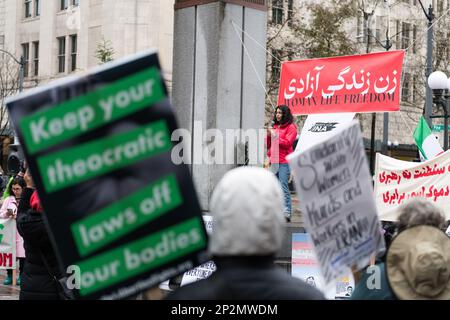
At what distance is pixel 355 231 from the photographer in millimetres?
4375

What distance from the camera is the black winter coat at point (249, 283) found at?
2971 mm

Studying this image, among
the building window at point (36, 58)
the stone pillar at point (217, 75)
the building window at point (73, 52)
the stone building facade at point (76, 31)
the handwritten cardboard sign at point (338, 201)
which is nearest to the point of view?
the handwritten cardboard sign at point (338, 201)

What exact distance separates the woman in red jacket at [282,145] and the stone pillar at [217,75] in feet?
0.82

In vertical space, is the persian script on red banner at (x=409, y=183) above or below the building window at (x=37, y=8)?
below

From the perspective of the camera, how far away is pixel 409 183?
12.6m

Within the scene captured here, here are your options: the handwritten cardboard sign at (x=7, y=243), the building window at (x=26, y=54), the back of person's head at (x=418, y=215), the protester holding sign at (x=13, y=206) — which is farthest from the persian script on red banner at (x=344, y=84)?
the building window at (x=26, y=54)

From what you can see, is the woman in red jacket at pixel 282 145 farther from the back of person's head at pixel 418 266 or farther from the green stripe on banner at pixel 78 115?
the green stripe on banner at pixel 78 115

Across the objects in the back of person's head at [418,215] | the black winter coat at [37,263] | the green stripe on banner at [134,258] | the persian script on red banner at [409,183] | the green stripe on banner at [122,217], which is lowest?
the persian script on red banner at [409,183]

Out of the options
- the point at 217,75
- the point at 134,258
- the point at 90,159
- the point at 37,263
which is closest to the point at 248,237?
the point at 134,258

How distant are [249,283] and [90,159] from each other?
0.92 meters

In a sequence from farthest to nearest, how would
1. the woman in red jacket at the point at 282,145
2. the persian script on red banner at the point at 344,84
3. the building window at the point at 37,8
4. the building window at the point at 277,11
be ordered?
the building window at the point at 37,8
the building window at the point at 277,11
the persian script on red banner at the point at 344,84
the woman in red jacket at the point at 282,145
